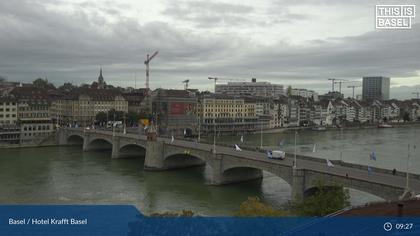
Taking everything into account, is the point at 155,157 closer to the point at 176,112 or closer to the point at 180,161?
the point at 180,161

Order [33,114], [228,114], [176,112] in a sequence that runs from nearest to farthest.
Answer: [33,114]
[176,112]
[228,114]

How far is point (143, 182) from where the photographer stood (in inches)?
1529

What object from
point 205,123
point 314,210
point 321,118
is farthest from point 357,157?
point 321,118

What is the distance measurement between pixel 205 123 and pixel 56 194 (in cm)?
6857

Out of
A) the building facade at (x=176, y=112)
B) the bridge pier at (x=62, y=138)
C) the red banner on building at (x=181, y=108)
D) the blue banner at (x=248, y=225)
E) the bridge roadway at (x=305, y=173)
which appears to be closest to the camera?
the blue banner at (x=248, y=225)

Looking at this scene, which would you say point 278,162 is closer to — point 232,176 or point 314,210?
point 232,176

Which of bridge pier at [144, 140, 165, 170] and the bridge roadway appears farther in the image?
bridge pier at [144, 140, 165, 170]

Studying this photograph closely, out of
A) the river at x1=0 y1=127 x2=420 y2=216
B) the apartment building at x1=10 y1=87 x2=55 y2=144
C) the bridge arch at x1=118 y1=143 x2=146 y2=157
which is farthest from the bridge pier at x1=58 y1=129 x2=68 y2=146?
the bridge arch at x1=118 y1=143 x2=146 y2=157

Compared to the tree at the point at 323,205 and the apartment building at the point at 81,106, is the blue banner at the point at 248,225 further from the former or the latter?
the apartment building at the point at 81,106

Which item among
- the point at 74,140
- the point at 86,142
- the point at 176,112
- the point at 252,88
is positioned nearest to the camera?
the point at 86,142

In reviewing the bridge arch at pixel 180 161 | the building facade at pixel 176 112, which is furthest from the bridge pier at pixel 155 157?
the building facade at pixel 176 112

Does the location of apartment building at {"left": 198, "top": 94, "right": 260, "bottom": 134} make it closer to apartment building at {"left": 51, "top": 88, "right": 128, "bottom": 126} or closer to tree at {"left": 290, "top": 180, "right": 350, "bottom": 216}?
apartment building at {"left": 51, "top": 88, "right": 128, "bottom": 126}

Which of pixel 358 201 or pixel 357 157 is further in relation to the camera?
pixel 357 157

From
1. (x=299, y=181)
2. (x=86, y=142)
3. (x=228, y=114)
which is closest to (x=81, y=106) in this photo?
(x=228, y=114)
